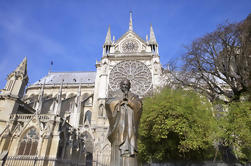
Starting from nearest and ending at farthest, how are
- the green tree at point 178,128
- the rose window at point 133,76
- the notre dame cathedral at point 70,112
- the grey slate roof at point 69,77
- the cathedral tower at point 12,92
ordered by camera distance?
the green tree at point 178,128
the notre dame cathedral at point 70,112
the cathedral tower at point 12,92
the rose window at point 133,76
the grey slate roof at point 69,77

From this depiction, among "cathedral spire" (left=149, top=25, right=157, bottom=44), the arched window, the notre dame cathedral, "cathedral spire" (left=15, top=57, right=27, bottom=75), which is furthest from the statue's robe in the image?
"cathedral spire" (left=149, top=25, right=157, bottom=44)

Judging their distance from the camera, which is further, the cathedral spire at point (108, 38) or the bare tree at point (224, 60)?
the cathedral spire at point (108, 38)

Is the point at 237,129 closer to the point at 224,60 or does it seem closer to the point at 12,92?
the point at 224,60

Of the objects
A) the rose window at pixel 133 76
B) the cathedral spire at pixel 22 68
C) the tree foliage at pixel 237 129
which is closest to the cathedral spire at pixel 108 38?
the rose window at pixel 133 76

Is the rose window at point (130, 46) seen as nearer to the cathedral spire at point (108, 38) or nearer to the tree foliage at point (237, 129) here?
the cathedral spire at point (108, 38)

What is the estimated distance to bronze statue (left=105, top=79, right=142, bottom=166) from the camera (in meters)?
3.46

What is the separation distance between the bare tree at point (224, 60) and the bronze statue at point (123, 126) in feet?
30.3

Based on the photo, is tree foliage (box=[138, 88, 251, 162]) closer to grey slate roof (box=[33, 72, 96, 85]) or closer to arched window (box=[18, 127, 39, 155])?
arched window (box=[18, 127, 39, 155])

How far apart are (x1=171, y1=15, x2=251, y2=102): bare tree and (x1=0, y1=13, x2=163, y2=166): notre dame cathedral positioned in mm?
7768

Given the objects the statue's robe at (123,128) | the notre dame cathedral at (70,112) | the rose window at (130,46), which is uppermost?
the rose window at (130,46)

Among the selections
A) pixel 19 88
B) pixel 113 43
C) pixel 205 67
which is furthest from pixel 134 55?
pixel 19 88

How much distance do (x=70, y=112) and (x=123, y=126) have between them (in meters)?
20.7

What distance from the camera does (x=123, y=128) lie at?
3693mm

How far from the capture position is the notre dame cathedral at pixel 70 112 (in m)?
13.4
